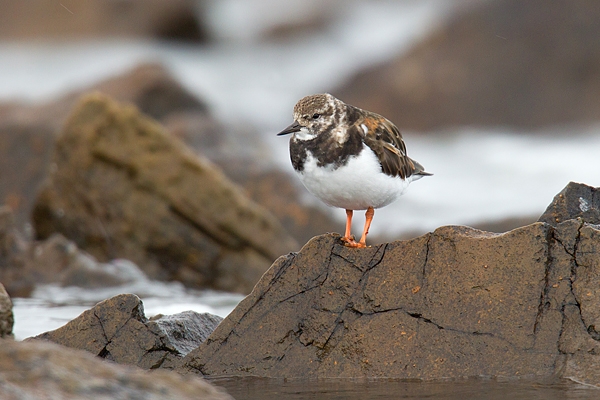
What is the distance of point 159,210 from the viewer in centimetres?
951

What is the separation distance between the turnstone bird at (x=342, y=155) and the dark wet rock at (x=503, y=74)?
13.0 meters

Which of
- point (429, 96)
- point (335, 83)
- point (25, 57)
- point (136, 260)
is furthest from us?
point (25, 57)

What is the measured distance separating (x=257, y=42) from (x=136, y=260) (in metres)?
16.7

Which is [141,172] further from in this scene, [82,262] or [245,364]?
[245,364]

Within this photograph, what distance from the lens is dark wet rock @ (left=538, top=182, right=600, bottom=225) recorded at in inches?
203

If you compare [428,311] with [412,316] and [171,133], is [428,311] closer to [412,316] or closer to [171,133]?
[412,316]

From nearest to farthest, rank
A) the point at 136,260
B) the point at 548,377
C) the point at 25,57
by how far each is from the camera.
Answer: the point at 548,377
the point at 136,260
the point at 25,57

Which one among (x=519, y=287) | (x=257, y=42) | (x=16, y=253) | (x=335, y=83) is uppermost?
(x=257, y=42)

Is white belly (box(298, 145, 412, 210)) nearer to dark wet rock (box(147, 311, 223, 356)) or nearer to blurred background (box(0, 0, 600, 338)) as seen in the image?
dark wet rock (box(147, 311, 223, 356))

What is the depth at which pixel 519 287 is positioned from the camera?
4.63 metres

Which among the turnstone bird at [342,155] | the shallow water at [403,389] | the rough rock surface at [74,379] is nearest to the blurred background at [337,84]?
the turnstone bird at [342,155]

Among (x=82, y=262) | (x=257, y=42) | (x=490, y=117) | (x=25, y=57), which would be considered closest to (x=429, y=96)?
(x=490, y=117)

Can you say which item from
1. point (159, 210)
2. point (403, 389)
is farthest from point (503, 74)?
point (403, 389)

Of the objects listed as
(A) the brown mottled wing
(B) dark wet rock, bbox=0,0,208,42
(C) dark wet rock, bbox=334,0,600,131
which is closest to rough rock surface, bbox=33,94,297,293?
(A) the brown mottled wing
